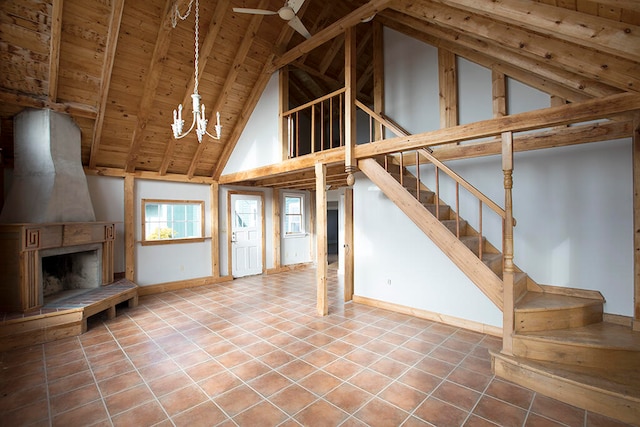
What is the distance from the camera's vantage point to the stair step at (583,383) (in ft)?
7.03

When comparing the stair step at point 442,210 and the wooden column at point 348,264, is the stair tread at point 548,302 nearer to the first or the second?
the stair step at point 442,210

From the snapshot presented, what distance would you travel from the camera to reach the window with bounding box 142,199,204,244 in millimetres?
5891

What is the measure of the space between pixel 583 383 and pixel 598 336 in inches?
27.1

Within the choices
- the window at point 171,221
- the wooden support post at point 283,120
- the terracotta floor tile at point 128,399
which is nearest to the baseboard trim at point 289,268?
the window at point 171,221

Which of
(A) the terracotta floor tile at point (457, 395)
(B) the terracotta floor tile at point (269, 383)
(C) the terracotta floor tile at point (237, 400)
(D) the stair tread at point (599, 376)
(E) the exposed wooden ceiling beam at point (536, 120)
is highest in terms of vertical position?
(E) the exposed wooden ceiling beam at point (536, 120)

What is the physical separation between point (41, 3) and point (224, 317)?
14.6 feet

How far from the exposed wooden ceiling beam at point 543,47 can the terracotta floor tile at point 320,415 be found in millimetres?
3443

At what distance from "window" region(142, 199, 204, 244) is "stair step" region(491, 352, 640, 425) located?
5.95 metres

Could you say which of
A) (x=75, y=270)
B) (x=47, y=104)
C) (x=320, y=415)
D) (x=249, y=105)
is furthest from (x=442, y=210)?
(x=75, y=270)

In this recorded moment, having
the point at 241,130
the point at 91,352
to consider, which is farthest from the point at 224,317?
the point at 241,130

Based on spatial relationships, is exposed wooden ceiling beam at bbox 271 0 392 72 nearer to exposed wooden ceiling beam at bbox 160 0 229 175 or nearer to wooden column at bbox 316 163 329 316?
exposed wooden ceiling beam at bbox 160 0 229 175

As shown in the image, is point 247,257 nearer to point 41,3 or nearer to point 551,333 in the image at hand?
point 41,3

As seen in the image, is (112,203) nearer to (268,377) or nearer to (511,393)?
(268,377)

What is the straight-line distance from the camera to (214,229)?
6.66 meters
